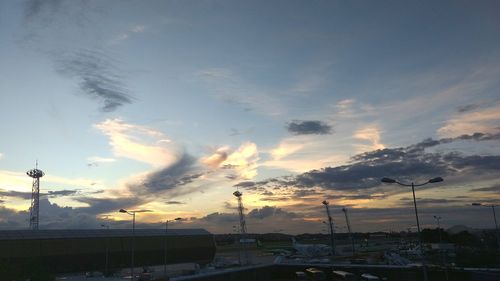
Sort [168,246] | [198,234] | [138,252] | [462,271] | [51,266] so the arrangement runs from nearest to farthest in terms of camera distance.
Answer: [462,271]
[51,266]
[138,252]
[168,246]
[198,234]

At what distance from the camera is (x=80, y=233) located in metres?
120

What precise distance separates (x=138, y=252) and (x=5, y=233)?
117 ft

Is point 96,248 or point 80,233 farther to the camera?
point 80,233

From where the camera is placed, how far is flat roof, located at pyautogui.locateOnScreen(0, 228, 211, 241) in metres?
103

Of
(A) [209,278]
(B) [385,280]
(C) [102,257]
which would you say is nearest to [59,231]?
(C) [102,257]

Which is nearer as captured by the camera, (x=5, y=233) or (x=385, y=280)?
(x=385, y=280)

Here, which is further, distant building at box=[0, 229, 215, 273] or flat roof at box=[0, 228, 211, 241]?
flat roof at box=[0, 228, 211, 241]

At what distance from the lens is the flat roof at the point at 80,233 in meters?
103

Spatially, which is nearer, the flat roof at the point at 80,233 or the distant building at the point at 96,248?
the distant building at the point at 96,248

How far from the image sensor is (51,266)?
10062 cm

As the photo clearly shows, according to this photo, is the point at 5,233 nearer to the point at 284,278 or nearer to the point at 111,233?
the point at 111,233

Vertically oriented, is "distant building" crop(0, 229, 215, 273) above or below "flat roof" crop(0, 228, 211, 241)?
below

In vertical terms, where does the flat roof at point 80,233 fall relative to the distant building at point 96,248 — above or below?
above

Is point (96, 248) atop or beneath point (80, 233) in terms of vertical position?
beneath
